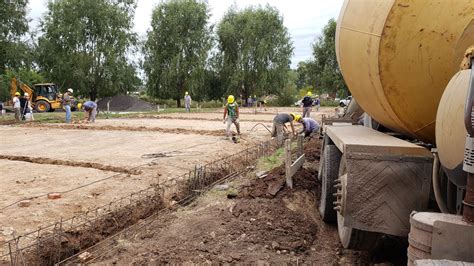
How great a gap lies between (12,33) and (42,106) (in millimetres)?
5112

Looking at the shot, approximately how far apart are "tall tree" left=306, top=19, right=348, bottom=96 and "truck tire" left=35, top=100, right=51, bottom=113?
27.5m

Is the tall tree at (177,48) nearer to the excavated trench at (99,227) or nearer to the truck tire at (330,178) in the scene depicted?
the excavated trench at (99,227)

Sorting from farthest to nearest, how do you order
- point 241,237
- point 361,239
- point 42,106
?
point 42,106 < point 241,237 < point 361,239

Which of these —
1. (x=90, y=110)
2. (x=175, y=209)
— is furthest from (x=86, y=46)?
(x=175, y=209)

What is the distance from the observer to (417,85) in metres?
3.14

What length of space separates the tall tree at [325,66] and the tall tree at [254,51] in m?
5.09

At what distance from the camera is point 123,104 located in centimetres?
3481

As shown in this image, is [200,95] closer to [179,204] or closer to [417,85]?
[179,204]

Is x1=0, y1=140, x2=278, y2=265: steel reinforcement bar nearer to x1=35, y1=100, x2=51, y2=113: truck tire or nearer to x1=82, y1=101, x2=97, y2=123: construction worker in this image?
x1=82, y1=101, x2=97, y2=123: construction worker

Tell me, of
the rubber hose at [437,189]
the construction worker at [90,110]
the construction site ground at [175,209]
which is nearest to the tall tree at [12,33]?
the construction worker at [90,110]

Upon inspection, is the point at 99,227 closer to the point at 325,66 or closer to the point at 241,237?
the point at 241,237

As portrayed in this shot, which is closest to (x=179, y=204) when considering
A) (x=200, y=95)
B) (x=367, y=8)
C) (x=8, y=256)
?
(x=8, y=256)

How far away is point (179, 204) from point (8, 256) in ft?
8.44

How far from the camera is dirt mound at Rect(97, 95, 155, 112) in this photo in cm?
3444
